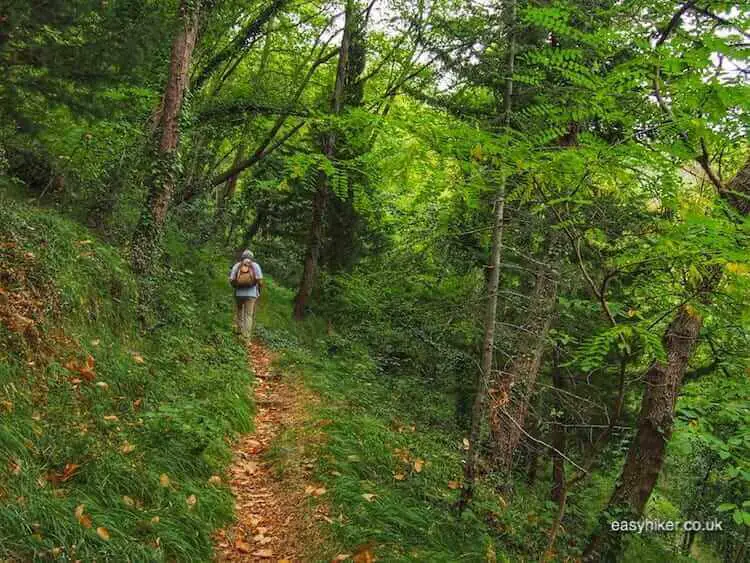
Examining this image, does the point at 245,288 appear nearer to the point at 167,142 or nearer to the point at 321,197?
the point at 167,142

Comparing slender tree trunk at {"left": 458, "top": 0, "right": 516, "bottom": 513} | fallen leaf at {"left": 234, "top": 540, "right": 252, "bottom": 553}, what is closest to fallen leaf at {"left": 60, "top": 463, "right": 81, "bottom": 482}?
fallen leaf at {"left": 234, "top": 540, "right": 252, "bottom": 553}

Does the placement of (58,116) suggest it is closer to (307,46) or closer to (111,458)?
(111,458)

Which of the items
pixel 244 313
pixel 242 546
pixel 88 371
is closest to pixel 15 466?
pixel 88 371

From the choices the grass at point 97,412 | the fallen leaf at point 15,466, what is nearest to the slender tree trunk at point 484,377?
the grass at point 97,412

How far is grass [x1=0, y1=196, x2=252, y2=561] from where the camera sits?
3625mm

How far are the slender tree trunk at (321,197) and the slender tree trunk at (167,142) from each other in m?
5.01

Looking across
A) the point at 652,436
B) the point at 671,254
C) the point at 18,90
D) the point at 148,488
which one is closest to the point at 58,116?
the point at 18,90

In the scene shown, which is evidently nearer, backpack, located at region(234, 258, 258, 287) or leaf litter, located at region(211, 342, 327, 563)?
leaf litter, located at region(211, 342, 327, 563)

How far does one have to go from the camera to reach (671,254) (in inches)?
116

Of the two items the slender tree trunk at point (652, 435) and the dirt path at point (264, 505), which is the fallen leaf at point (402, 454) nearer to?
the dirt path at point (264, 505)

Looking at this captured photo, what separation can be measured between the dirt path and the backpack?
3766 mm

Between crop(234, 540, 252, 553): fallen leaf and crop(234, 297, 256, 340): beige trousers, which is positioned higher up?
crop(234, 297, 256, 340): beige trousers

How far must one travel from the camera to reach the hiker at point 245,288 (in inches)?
428

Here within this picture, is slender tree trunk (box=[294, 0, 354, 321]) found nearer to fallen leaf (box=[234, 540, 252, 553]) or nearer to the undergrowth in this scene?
the undergrowth
